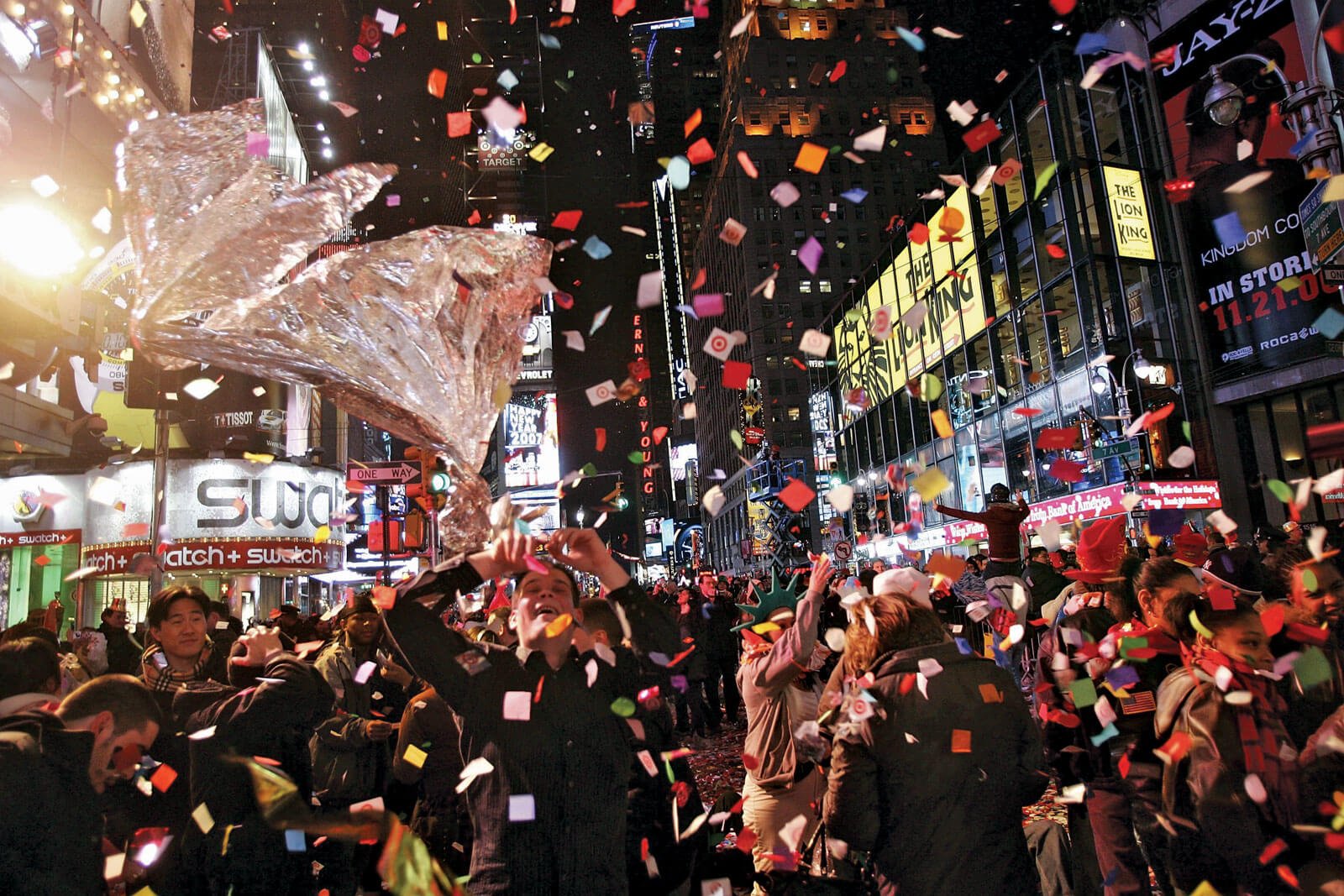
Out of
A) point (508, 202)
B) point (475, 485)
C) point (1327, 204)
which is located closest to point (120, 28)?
point (475, 485)

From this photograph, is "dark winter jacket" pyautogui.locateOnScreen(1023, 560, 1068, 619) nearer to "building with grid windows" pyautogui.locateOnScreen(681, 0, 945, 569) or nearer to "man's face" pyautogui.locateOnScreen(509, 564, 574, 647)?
"man's face" pyautogui.locateOnScreen(509, 564, 574, 647)

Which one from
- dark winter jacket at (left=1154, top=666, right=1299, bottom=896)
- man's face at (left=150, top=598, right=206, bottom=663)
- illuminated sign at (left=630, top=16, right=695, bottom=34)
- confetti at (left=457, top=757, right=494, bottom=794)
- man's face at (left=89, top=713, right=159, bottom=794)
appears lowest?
dark winter jacket at (left=1154, top=666, right=1299, bottom=896)

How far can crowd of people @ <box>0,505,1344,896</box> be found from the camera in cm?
258

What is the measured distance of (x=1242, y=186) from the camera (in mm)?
18922

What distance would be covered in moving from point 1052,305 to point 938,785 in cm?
2553

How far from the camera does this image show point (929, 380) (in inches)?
1224

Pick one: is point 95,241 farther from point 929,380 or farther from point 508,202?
point 508,202

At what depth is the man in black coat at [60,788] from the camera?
8.06 ft

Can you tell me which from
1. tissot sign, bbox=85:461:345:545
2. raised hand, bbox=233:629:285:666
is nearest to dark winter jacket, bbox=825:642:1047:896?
raised hand, bbox=233:629:285:666

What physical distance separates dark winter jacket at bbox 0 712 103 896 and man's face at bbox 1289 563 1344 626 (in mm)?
4898

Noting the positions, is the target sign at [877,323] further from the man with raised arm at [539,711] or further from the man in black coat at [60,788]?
the man in black coat at [60,788]

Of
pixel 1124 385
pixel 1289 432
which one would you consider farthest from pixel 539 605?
pixel 1124 385

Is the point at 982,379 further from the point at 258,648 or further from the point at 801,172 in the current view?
the point at 801,172

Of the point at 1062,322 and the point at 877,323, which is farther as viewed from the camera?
the point at 877,323
